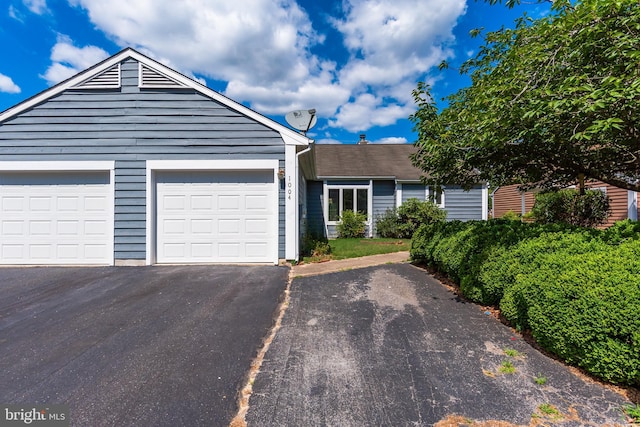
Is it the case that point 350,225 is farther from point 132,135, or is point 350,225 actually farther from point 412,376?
point 412,376

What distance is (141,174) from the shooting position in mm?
6867

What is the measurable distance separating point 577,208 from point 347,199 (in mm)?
7793

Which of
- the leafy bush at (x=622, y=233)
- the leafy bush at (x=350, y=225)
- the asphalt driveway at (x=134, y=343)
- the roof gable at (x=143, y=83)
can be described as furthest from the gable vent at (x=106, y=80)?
the leafy bush at (x=622, y=233)

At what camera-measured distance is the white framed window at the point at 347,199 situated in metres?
12.8

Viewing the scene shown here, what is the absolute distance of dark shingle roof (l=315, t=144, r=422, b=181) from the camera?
42.6 feet

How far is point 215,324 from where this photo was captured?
372cm

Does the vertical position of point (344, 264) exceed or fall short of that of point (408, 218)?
it falls short

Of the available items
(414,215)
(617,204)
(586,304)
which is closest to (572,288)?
(586,304)

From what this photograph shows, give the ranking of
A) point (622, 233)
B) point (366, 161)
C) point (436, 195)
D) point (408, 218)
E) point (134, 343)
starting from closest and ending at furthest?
point (134, 343) → point (622, 233) → point (436, 195) → point (408, 218) → point (366, 161)

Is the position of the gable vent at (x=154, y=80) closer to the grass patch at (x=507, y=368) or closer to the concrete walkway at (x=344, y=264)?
the concrete walkway at (x=344, y=264)

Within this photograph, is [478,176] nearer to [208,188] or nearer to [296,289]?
[296,289]

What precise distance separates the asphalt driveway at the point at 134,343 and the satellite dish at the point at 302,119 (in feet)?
12.1

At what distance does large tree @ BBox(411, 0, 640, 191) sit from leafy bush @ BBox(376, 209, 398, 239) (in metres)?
7.34

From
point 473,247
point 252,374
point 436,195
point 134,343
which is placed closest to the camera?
point 252,374
